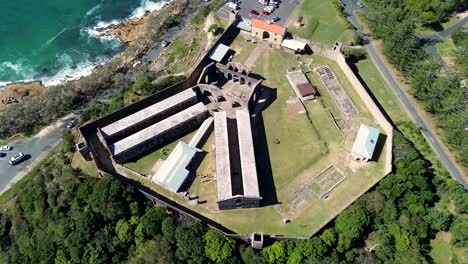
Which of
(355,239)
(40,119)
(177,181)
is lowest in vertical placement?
(355,239)

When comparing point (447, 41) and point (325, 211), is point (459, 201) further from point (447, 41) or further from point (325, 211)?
point (447, 41)

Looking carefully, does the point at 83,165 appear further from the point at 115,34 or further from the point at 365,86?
the point at 365,86

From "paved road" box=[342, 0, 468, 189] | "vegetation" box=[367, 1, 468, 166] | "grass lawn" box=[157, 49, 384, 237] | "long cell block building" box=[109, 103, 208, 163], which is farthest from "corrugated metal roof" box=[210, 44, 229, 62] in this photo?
"vegetation" box=[367, 1, 468, 166]

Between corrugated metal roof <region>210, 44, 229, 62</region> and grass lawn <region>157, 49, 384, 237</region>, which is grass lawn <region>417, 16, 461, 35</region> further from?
corrugated metal roof <region>210, 44, 229, 62</region>

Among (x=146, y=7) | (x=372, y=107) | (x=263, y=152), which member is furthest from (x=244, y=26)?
(x=146, y=7)

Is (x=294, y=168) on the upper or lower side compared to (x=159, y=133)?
lower

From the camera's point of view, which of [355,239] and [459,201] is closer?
[355,239]

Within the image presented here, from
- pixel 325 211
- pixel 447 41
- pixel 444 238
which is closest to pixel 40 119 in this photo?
pixel 325 211
